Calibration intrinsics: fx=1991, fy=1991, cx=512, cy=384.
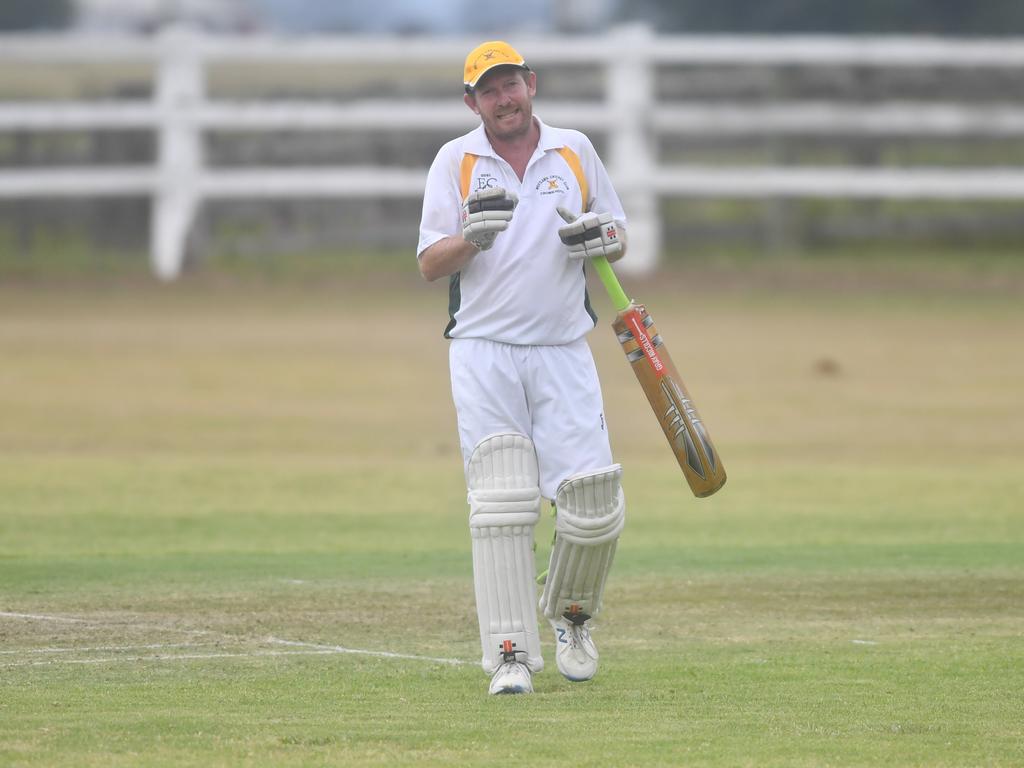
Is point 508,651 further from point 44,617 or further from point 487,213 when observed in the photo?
point 44,617

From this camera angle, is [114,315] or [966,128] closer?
[114,315]

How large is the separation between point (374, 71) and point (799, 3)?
13511mm

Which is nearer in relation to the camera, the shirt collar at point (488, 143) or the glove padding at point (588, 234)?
the glove padding at point (588, 234)

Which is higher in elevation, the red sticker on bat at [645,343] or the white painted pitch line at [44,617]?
the red sticker on bat at [645,343]

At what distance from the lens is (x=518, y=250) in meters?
7.41

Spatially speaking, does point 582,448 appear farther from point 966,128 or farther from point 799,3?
point 799,3

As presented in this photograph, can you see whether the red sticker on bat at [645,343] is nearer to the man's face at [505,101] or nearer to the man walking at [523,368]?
the man walking at [523,368]

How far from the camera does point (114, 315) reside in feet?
69.8

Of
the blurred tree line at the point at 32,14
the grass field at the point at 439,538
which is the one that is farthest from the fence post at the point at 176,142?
the blurred tree line at the point at 32,14

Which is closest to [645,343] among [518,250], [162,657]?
[518,250]

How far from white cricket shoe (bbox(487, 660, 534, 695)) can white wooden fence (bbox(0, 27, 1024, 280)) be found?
1625 centimetres

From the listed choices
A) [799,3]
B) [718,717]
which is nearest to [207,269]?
[718,717]

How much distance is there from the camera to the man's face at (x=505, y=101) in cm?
736

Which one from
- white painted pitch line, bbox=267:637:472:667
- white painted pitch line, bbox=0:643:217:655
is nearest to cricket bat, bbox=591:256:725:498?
white painted pitch line, bbox=267:637:472:667
